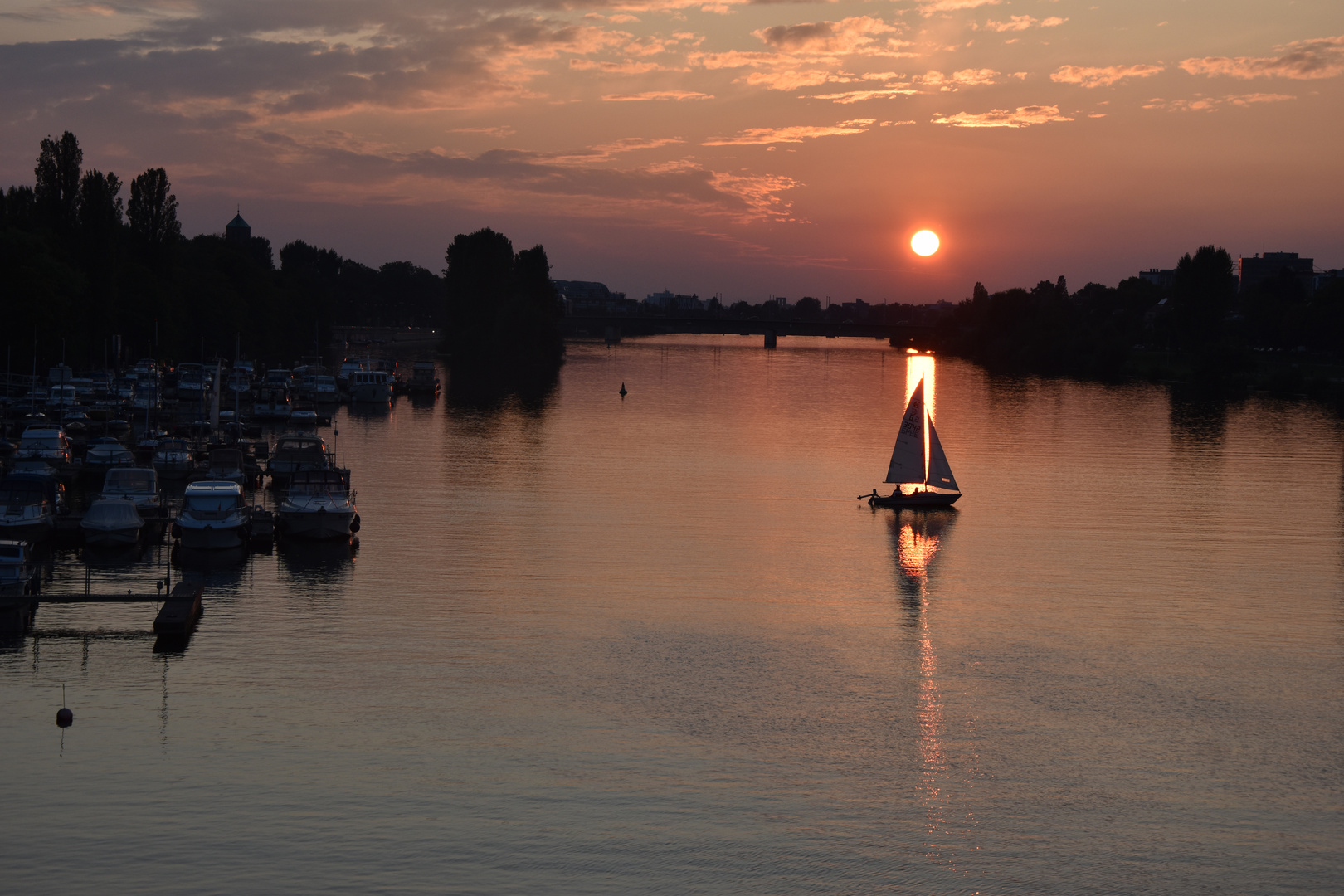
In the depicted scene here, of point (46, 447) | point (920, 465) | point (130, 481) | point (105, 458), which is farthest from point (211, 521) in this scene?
point (920, 465)

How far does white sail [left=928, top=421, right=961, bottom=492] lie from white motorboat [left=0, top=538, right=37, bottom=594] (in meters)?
54.8

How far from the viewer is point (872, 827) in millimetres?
31938

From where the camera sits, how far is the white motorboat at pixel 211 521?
5866 centimetres

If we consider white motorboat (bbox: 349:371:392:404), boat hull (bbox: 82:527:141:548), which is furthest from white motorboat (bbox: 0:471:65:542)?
white motorboat (bbox: 349:371:392:404)

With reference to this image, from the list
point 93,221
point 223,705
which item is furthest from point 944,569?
point 93,221

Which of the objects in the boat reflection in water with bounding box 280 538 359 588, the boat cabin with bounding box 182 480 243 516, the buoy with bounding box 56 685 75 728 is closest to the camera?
the buoy with bounding box 56 685 75 728

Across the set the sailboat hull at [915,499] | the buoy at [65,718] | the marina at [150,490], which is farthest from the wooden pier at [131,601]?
the sailboat hull at [915,499]

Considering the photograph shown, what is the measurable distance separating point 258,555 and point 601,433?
6307 cm

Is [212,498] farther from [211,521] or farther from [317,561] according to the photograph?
[317,561]

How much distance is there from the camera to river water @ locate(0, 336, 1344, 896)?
30188mm

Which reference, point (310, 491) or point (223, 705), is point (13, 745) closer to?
point (223, 705)

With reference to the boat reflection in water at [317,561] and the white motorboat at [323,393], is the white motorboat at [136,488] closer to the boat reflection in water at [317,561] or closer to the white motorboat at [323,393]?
the boat reflection in water at [317,561]

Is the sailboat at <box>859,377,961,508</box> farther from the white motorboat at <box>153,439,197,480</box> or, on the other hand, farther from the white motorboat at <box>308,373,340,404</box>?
the white motorboat at <box>308,373,340,404</box>

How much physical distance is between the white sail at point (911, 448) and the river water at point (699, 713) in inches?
313
